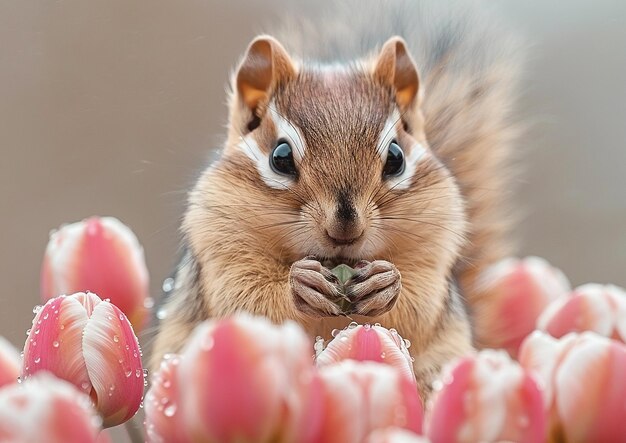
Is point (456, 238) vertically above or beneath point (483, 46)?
beneath

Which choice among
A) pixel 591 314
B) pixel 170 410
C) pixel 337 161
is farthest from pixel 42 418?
pixel 337 161

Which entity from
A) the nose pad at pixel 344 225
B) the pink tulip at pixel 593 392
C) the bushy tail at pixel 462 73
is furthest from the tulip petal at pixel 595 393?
the bushy tail at pixel 462 73

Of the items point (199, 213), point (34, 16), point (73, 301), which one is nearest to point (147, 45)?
point (34, 16)

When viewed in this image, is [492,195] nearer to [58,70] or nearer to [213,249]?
[213,249]

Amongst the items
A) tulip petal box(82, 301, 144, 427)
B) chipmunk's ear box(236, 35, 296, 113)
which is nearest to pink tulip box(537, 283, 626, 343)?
tulip petal box(82, 301, 144, 427)

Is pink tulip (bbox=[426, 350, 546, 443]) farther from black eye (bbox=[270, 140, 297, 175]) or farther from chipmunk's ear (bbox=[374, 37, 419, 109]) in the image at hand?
chipmunk's ear (bbox=[374, 37, 419, 109])

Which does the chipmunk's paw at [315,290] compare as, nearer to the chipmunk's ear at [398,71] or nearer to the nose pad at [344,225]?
the nose pad at [344,225]

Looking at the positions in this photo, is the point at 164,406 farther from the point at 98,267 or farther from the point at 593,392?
the point at 98,267
